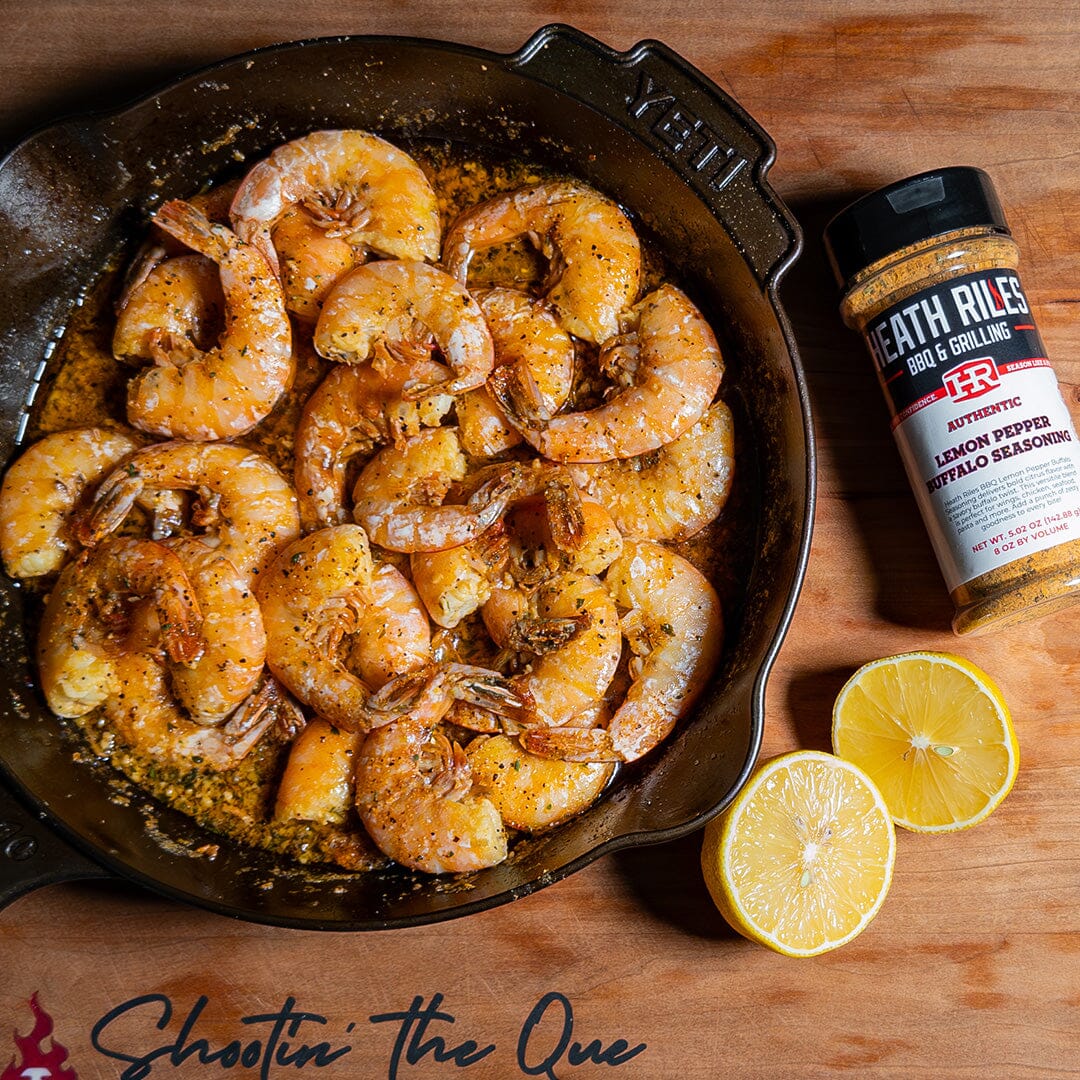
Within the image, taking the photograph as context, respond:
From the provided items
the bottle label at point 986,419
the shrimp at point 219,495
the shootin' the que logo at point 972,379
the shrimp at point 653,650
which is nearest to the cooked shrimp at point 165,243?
the shrimp at point 219,495

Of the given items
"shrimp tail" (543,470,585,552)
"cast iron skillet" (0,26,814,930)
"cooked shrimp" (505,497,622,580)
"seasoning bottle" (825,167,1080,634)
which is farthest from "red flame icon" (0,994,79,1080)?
"seasoning bottle" (825,167,1080,634)

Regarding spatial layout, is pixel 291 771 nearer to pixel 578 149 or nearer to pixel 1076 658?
pixel 578 149

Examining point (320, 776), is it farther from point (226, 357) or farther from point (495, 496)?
point (226, 357)

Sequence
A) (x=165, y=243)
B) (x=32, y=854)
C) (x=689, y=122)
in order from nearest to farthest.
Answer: (x=32, y=854)
(x=689, y=122)
(x=165, y=243)

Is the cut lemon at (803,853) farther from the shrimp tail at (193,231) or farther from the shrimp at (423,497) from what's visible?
the shrimp tail at (193,231)

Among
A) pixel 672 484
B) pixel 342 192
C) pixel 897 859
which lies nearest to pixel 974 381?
pixel 672 484
